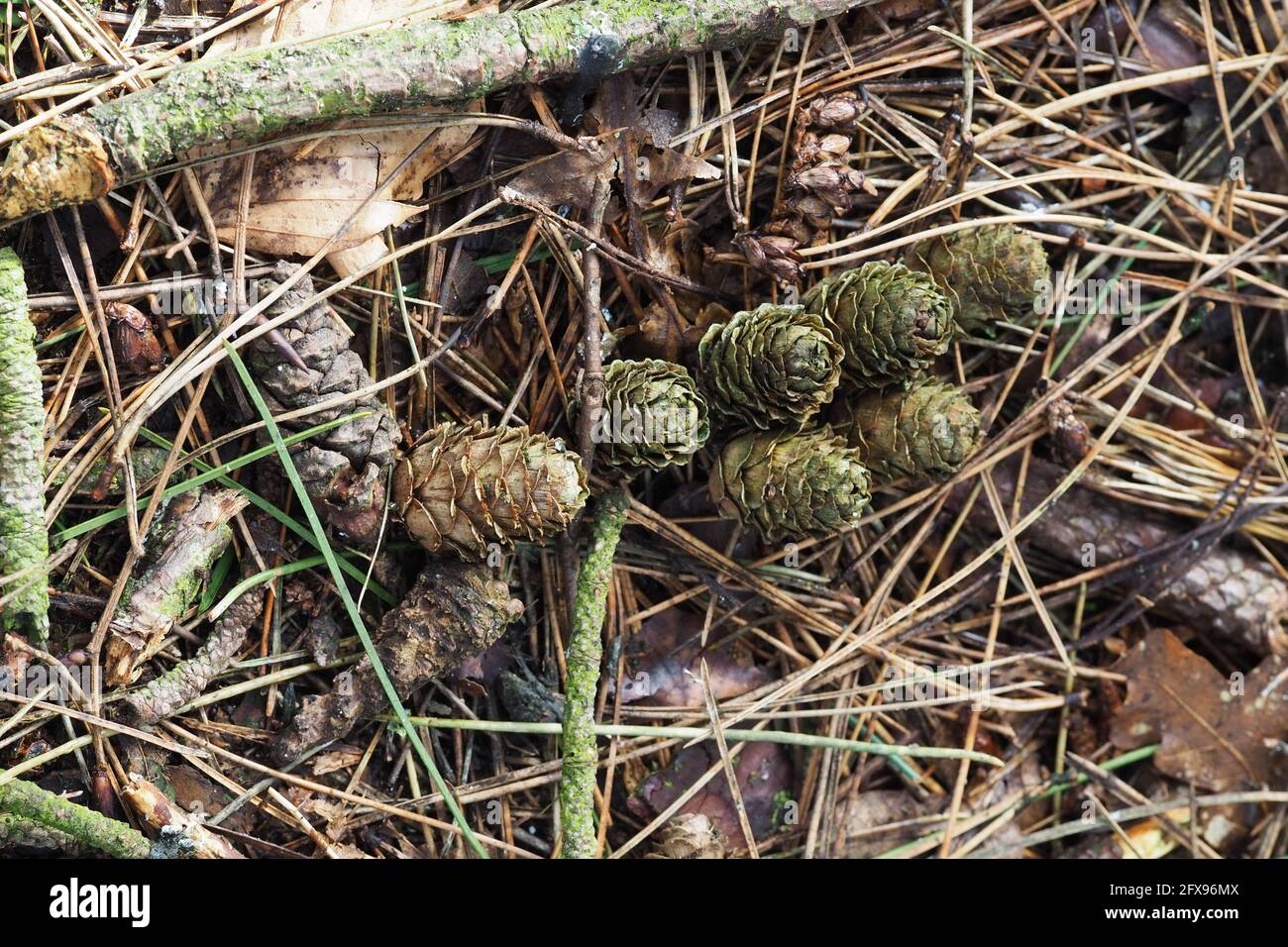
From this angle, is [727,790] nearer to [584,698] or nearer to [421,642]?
[584,698]

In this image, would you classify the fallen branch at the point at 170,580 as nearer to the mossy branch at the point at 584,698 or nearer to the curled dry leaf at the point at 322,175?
the curled dry leaf at the point at 322,175

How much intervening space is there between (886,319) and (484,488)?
932 millimetres

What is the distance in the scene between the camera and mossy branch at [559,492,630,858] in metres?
2.01

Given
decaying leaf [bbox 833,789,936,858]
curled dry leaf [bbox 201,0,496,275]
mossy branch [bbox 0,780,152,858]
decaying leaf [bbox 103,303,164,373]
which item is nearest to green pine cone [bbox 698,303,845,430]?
curled dry leaf [bbox 201,0,496,275]

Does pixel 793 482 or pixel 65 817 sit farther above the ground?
pixel 793 482

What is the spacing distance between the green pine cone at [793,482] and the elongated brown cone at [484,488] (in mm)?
382

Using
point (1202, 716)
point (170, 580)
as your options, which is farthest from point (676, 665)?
point (1202, 716)

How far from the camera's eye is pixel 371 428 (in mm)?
2008

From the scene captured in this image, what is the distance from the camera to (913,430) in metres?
2.12

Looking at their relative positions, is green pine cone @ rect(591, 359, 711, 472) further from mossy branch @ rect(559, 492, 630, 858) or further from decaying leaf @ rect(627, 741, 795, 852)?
decaying leaf @ rect(627, 741, 795, 852)

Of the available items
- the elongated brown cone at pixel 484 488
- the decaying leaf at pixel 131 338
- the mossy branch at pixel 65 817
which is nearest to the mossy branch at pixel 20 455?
the decaying leaf at pixel 131 338

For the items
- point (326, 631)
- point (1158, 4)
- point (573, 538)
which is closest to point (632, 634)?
point (573, 538)

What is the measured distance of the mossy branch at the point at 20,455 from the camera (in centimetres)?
179

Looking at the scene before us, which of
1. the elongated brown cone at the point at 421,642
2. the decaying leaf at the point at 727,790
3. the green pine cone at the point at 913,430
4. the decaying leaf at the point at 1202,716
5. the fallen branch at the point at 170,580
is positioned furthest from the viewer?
the decaying leaf at the point at 1202,716
